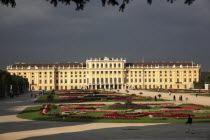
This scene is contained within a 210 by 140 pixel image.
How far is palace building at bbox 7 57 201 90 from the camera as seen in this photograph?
122375 mm

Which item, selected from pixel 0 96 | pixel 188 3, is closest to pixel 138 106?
pixel 188 3

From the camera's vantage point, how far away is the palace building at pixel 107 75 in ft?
401

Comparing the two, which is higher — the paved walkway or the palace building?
the palace building

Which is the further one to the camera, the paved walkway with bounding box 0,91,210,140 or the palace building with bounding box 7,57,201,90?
the palace building with bounding box 7,57,201,90

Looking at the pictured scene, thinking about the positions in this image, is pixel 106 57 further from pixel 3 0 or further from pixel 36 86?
pixel 3 0

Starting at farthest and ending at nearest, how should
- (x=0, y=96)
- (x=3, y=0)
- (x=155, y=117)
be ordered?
(x=0, y=96) → (x=155, y=117) → (x=3, y=0)

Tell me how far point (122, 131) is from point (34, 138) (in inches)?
183

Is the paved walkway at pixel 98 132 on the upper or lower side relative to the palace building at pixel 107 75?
lower

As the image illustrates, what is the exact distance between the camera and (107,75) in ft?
Result: 405

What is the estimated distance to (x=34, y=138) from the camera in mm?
15500

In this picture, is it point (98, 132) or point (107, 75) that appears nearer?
point (98, 132)

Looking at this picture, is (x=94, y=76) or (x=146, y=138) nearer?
(x=146, y=138)

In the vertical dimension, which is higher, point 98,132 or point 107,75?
point 107,75

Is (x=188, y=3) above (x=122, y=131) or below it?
above
